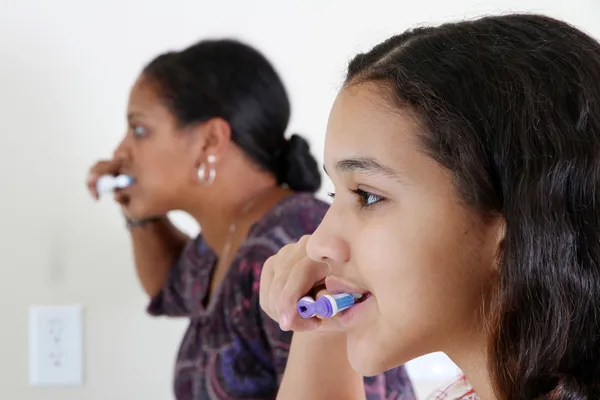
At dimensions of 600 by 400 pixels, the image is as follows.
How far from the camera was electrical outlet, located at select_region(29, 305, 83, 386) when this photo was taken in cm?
125

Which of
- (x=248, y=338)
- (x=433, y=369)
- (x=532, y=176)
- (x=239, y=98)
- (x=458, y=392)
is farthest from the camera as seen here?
(x=433, y=369)

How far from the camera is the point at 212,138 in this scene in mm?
1089

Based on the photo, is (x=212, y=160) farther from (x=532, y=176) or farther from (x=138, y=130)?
(x=532, y=176)

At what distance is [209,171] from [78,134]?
28cm

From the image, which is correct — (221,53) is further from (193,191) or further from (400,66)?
(400,66)

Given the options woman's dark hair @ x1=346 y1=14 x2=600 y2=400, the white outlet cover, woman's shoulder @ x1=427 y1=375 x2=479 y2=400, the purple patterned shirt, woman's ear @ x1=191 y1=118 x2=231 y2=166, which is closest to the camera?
woman's dark hair @ x1=346 y1=14 x2=600 y2=400

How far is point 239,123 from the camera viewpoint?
43.0 inches

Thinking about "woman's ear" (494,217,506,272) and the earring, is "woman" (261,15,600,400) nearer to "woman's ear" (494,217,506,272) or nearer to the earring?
"woman's ear" (494,217,506,272)

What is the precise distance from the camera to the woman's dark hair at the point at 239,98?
109 centimetres

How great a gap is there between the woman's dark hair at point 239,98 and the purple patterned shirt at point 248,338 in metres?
0.09

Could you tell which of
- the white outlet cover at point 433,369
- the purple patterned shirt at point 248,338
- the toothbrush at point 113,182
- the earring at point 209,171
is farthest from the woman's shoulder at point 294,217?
the white outlet cover at point 433,369

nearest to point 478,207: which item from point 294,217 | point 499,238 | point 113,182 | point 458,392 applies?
point 499,238

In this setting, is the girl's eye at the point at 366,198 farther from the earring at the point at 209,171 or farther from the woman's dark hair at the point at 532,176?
the earring at the point at 209,171

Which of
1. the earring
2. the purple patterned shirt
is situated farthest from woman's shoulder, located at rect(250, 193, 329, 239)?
the earring
